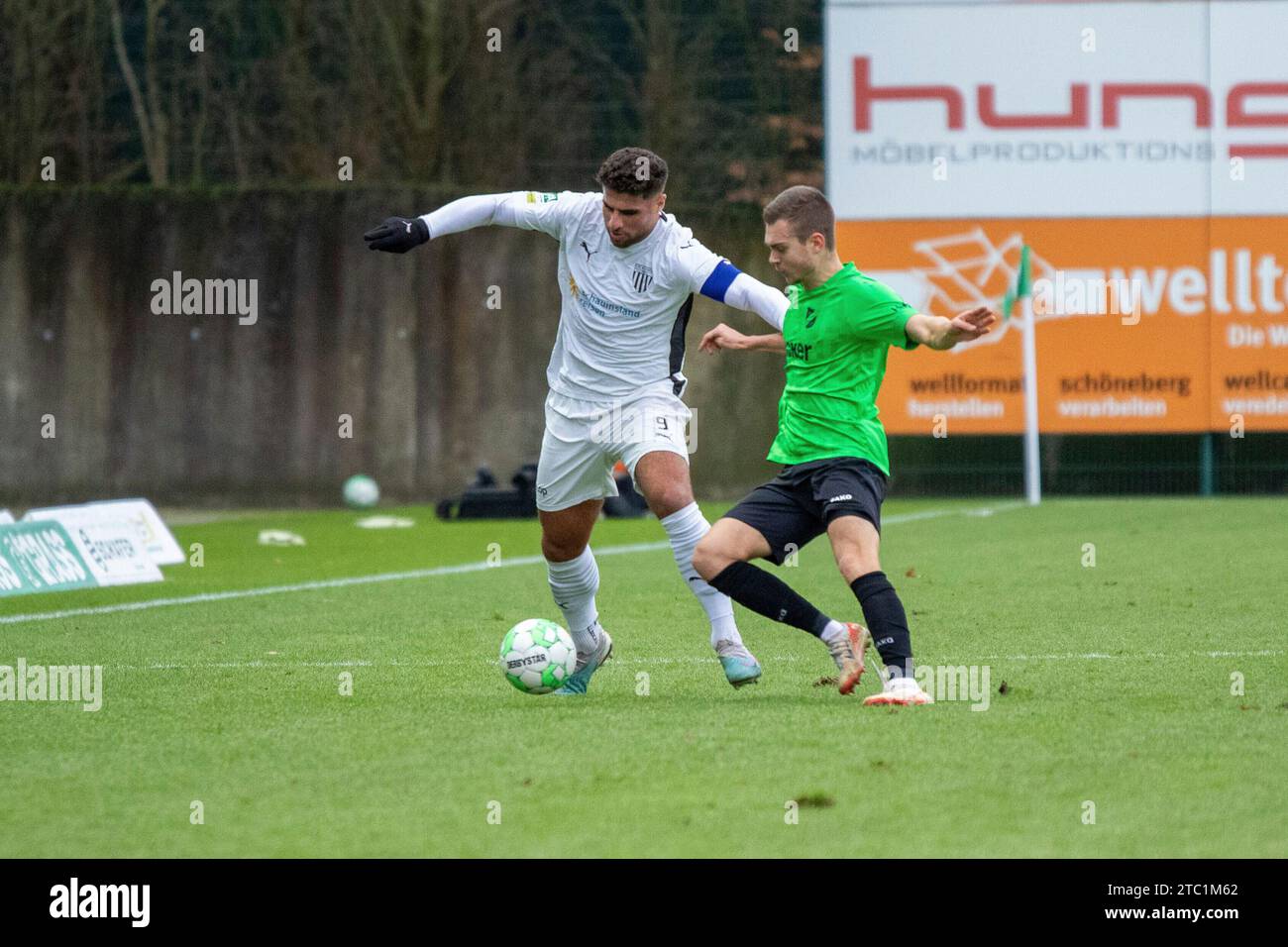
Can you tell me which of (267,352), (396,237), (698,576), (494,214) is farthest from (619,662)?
(267,352)

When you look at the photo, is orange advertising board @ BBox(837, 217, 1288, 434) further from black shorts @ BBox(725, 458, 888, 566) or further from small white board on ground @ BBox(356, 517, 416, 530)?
black shorts @ BBox(725, 458, 888, 566)

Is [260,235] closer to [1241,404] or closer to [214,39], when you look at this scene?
[214,39]

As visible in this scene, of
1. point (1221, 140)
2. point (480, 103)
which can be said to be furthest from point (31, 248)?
point (1221, 140)

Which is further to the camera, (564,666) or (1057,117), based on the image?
(1057,117)

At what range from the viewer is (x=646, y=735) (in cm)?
597

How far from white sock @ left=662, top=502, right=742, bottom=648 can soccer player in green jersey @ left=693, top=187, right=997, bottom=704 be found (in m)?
0.14

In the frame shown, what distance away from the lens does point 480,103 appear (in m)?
21.6

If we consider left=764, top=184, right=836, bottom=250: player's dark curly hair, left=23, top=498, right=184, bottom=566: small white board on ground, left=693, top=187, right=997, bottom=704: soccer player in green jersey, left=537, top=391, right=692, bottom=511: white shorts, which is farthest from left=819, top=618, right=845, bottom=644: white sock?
left=23, top=498, right=184, bottom=566: small white board on ground

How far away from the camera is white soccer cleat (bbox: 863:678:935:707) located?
21.2ft

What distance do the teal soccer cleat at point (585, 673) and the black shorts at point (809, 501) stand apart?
740mm

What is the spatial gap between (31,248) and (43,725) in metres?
15.3

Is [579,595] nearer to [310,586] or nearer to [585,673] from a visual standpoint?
[585,673]

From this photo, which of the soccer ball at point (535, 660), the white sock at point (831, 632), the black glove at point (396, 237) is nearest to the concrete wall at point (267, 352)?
the black glove at point (396, 237)

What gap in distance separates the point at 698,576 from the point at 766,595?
328 millimetres
